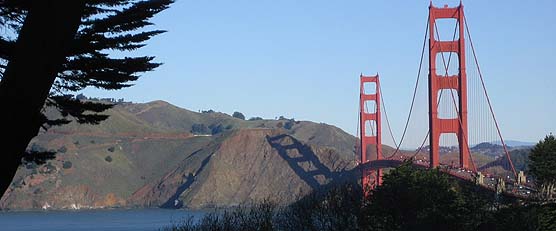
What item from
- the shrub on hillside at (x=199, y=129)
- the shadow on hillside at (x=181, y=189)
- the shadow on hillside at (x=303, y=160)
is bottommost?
the shadow on hillside at (x=181, y=189)

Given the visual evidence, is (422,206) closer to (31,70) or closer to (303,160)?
(31,70)

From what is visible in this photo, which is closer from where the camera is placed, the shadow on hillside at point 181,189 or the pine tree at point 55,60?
the pine tree at point 55,60

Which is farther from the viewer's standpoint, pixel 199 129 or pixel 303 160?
pixel 199 129

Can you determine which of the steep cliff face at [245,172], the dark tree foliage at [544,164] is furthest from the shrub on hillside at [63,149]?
the dark tree foliage at [544,164]

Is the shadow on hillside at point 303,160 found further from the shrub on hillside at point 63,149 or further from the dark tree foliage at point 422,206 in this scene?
the dark tree foliage at point 422,206

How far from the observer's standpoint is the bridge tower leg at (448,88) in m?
48.8

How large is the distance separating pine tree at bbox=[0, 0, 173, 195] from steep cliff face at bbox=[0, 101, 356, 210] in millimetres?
103355

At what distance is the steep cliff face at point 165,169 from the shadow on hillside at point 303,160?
0.36ft

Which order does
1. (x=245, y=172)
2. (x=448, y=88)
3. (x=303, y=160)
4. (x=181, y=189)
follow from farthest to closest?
1. (x=245, y=172)
2. (x=181, y=189)
3. (x=303, y=160)
4. (x=448, y=88)

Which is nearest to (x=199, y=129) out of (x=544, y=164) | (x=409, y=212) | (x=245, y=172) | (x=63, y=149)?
(x=63, y=149)

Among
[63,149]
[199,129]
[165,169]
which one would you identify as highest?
[199,129]

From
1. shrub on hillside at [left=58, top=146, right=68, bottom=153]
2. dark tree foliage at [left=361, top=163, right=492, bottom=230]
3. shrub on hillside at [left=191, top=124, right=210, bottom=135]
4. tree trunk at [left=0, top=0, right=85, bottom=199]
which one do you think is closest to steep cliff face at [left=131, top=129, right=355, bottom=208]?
shrub on hillside at [left=58, top=146, right=68, bottom=153]

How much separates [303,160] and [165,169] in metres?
23.4

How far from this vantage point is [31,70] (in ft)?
16.2
